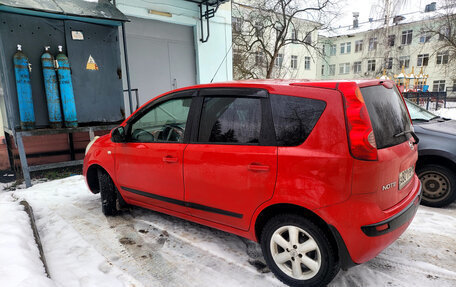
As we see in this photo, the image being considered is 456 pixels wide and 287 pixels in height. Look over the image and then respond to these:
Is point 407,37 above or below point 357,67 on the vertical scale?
above

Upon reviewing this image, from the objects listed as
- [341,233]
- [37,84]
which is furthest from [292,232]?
[37,84]

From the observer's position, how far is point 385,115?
2.14 metres

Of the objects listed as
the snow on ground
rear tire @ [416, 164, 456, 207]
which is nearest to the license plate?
rear tire @ [416, 164, 456, 207]

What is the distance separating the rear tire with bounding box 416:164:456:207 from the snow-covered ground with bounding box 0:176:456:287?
138mm

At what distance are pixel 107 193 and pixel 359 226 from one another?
2903 mm

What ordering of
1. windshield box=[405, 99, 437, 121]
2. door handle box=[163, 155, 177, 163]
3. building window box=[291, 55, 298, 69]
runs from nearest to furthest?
1. door handle box=[163, 155, 177, 163]
2. windshield box=[405, 99, 437, 121]
3. building window box=[291, 55, 298, 69]

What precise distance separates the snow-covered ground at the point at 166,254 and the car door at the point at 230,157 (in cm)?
42

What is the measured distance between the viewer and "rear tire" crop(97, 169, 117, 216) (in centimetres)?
357

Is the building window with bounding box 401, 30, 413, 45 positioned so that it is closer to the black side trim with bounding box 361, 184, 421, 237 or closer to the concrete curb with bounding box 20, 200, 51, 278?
the black side trim with bounding box 361, 184, 421, 237

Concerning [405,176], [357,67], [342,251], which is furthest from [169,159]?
[357,67]

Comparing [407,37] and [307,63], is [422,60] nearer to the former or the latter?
[407,37]

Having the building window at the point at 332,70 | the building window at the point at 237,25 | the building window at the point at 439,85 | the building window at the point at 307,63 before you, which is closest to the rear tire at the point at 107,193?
the building window at the point at 237,25

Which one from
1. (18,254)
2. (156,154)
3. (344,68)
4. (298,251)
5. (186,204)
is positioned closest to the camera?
(298,251)

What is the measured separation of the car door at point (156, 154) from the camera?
9.09 ft
